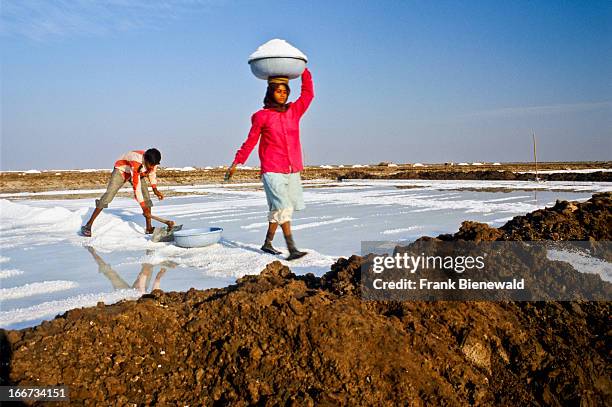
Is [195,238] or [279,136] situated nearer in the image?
[279,136]

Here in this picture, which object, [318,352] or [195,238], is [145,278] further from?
[318,352]

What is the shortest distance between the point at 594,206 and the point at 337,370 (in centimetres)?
373

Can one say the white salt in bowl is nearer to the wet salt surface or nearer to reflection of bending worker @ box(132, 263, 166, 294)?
the wet salt surface

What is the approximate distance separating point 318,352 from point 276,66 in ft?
10.4

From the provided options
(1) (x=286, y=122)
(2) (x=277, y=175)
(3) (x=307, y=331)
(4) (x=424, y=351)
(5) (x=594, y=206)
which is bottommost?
(4) (x=424, y=351)

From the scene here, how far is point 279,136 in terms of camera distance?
4.72 m

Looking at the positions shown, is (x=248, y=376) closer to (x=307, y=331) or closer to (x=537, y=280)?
(x=307, y=331)

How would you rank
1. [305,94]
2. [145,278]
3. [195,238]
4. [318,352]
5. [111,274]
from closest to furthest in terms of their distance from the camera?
[318,352] < [145,278] < [111,274] < [305,94] < [195,238]

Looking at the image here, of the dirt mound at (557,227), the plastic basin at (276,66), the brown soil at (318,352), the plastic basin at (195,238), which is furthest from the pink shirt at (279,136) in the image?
the brown soil at (318,352)

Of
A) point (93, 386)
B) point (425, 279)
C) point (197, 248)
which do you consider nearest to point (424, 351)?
point (425, 279)

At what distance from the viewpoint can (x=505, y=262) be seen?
3.06 meters

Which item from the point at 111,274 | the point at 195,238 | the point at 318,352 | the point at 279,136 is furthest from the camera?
the point at 195,238

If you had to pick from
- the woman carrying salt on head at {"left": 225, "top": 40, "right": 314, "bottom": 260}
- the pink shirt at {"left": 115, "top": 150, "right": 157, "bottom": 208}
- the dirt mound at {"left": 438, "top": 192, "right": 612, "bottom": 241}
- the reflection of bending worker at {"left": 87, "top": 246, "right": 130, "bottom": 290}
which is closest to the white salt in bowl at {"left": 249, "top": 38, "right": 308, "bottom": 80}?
the woman carrying salt on head at {"left": 225, "top": 40, "right": 314, "bottom": 260}

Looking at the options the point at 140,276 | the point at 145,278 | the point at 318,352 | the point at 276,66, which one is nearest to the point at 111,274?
the point at 140,276
